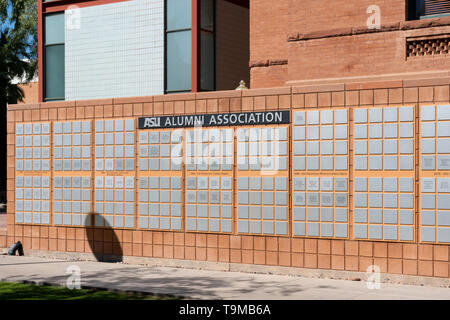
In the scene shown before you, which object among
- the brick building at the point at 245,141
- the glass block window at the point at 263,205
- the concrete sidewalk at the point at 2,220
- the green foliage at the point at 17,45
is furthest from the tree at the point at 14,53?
the glass block window at the point at 263,205

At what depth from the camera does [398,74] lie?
56.5ft

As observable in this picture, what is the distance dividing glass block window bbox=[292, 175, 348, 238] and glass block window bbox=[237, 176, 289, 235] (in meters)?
0.30

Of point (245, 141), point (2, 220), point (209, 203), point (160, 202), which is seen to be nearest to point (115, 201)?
point (160, 202)

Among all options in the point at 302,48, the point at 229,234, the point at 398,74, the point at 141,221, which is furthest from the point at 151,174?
the point at 398,74

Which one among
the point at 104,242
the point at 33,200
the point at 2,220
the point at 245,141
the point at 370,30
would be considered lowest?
the point at 2,220

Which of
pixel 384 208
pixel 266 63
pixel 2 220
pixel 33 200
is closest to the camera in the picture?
pixel 384 208

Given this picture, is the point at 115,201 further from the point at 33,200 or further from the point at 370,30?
the point at 370,30

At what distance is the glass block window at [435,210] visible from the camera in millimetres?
15375

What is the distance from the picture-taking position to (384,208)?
52.8 ft

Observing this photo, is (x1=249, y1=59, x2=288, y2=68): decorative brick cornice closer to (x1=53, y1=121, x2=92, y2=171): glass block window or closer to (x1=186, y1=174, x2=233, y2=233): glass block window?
(x1=186, y1=174, x2=233, y2=233): glass block window

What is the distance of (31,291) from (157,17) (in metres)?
10.3

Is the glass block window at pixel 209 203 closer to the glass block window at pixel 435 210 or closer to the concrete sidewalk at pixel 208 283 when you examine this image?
the concrete sidewalk at pixel 208 283

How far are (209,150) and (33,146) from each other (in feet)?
20.5

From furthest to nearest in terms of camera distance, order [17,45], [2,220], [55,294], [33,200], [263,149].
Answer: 1. [17,45]
2. [2,220]
3. [33,200]
4. [263,149]
5. [55,294]
